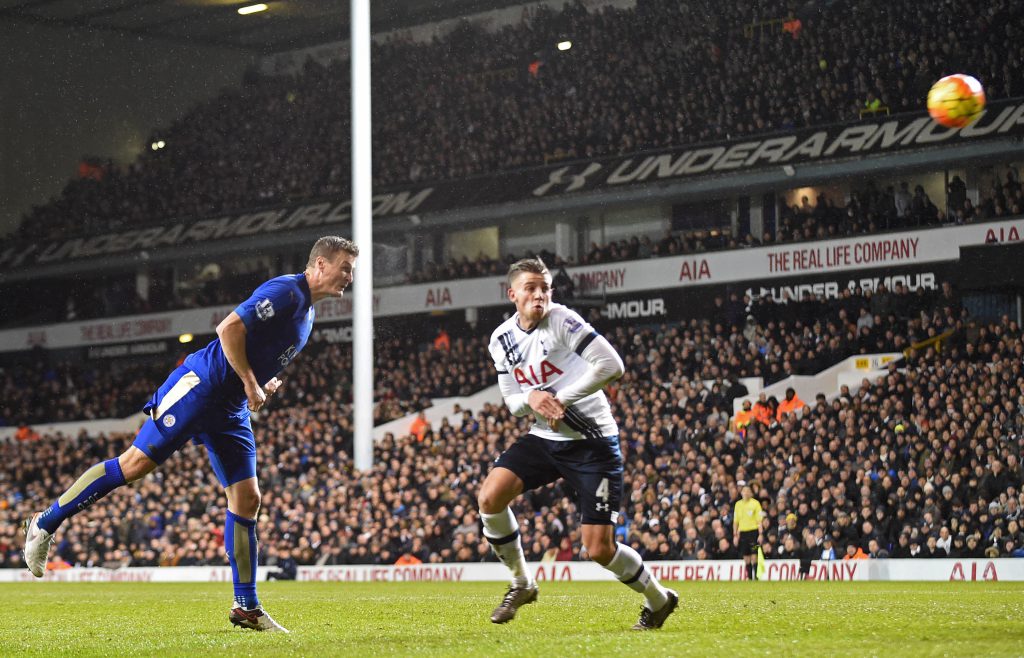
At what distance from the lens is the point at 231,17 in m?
44.1

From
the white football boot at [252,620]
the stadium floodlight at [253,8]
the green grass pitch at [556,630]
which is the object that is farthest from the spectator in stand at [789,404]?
the stadium floodlight at [253,8]

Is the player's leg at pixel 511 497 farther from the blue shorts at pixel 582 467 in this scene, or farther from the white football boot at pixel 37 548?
the white football boot at pixel 37 548

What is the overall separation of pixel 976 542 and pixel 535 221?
2261 cm

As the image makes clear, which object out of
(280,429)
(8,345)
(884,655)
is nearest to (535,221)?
(280,429)

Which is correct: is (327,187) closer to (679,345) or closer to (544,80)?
(544,80)

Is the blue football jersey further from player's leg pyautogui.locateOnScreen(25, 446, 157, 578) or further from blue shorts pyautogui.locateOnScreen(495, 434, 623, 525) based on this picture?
blue shorts pyautogui.locateOnScreen(495, 434, 623, 525)

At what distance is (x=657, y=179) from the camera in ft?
109

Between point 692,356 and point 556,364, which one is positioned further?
point 692,356

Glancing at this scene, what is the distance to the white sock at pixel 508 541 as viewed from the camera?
8102 millimetres

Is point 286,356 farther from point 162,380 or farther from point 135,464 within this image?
point 162,380

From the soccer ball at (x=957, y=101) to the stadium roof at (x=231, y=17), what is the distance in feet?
92.1

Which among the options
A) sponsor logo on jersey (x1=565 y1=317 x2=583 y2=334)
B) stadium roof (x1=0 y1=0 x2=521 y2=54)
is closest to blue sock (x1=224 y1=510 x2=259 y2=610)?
sponsor logo on jersey (x1=565 y1=317 x2=583 y2=334)

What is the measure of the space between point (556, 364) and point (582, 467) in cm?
63

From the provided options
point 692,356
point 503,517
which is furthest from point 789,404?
point 503,517
